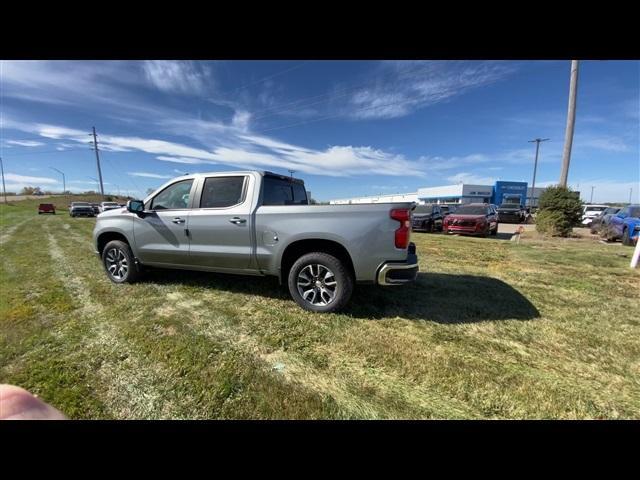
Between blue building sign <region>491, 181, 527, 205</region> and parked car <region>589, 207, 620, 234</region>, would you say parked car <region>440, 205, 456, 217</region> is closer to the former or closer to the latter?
parked car <region>589, 207, 620, 234</region>

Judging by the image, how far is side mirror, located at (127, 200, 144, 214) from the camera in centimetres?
450

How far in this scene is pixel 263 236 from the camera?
3.82 m

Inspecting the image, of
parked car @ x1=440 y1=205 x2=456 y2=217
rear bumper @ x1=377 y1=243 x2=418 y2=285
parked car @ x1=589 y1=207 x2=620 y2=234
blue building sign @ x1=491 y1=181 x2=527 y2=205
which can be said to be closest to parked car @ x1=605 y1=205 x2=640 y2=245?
parked car @ x1=589 y1=207 x2=620 y2=234

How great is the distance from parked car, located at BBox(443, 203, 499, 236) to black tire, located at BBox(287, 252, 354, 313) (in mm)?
11730

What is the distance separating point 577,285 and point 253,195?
5690mm

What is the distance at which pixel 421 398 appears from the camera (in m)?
2.15

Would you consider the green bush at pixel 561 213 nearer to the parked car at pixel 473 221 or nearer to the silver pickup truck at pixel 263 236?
the parked car at pixel 473 221

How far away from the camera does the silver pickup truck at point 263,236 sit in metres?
Result: 3.35

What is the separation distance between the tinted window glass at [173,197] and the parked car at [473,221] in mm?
12502

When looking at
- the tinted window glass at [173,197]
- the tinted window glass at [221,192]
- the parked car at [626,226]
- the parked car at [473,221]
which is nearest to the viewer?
the tinted window glass at [221,192]

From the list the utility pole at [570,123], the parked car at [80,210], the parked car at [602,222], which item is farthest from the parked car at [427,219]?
the parked car at [80,210]
